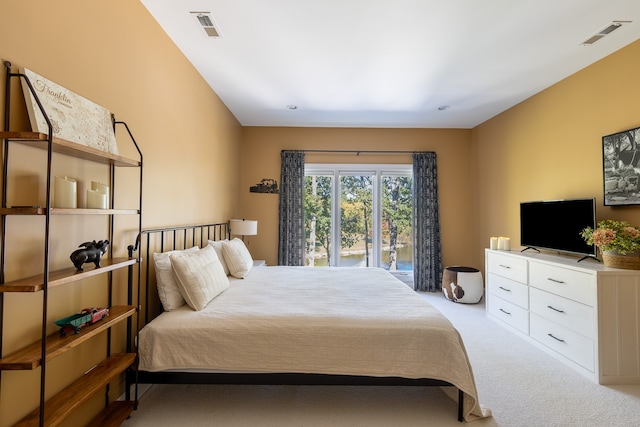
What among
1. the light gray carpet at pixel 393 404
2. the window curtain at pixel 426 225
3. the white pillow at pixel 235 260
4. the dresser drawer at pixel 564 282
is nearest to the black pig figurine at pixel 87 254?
the light gray carpet at pixel 393 404

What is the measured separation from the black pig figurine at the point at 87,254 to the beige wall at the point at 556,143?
422 centimetres

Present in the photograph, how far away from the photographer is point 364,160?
16.9ft

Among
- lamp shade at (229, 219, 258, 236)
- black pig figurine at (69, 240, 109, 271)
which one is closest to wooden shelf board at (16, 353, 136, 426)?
black pig figurine at (69, 240, 109, 271)

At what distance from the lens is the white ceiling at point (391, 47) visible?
2186 mm

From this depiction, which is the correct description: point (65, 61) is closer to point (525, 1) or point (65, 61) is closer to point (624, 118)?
point (525, 1)

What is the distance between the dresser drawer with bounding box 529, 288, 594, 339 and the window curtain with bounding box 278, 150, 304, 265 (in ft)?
10.7

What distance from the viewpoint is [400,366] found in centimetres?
184

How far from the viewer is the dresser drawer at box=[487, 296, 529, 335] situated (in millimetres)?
3162

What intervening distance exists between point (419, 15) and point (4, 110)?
264 centimetres

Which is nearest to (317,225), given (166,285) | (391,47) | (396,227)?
(396,227)

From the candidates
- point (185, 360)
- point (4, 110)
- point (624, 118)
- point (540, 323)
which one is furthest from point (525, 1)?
point (185, 360)

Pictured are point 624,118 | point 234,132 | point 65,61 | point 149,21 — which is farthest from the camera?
point 234,132

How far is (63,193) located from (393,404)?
7.92ft

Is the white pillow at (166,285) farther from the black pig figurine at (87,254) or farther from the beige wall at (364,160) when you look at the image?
the beige wall at (364,160)
